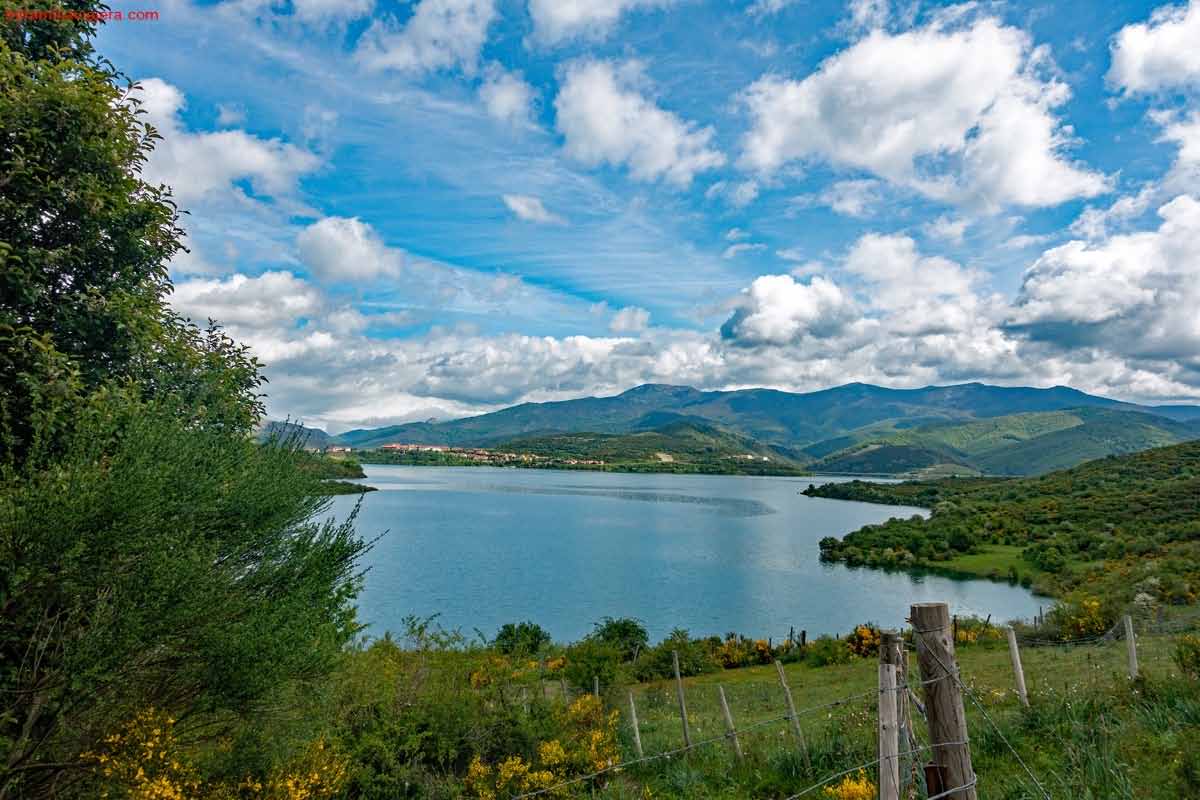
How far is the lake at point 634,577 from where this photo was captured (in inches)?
1890

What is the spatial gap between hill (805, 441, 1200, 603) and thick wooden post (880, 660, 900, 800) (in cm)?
3388

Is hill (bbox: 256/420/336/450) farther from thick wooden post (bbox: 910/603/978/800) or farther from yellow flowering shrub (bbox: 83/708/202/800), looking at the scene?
thick wooden post (bbox: 910/603/978/800)

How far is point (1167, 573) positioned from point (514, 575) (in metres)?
49.4

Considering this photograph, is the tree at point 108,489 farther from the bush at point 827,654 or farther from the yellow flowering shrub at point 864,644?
the yellow flowering shrub at point 864,644

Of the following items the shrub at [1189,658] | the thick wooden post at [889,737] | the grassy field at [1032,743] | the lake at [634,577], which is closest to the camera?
the thick wooden post at [889,737]

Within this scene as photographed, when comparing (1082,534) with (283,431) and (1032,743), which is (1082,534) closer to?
(1032,743)

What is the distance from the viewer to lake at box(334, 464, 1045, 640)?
1890 inches

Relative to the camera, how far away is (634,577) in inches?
2422

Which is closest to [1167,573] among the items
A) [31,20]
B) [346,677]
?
[346,677]

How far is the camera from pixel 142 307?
953 cm

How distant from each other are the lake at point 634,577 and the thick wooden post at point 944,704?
3980 cm

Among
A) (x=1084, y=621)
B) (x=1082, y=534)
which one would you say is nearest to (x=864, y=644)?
(x=1084, y=621)

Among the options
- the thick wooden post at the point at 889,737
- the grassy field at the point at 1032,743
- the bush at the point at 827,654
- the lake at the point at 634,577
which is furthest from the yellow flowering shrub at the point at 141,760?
the lake at the point at 634,577

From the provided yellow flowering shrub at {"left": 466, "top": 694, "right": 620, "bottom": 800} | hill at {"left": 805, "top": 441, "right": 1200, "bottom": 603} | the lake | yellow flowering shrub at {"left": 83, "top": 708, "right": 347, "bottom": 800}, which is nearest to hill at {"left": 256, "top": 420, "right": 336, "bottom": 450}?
yellow flowering shrub at {"left": 83, "top": 708, "right": 347, "bottom": 800}
